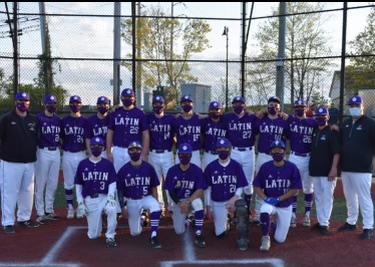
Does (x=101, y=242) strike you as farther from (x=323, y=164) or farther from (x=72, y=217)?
(x=323, y=164)

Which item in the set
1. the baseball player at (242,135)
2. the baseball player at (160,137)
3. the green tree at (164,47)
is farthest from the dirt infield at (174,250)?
the green tree at (164,47)

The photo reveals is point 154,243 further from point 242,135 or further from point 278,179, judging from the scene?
point 242,135

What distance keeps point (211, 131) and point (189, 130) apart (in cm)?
39

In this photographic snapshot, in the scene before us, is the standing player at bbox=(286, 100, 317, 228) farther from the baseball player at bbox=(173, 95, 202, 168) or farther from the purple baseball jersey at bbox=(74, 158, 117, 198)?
the purple baseball jersey at bbox=(74, 158, 117, 198)

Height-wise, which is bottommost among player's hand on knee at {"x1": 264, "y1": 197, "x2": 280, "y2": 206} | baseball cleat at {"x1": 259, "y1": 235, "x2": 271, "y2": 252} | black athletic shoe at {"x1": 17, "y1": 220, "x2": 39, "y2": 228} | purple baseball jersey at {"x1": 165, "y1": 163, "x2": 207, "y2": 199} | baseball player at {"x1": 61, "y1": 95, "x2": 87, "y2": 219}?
black athletic shoe at {"x1": 17, "y1": 220, "x2": 39, "y2": 228}

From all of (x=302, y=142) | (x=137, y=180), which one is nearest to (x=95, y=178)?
(x=137, y=180)

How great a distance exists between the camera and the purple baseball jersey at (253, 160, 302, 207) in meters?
6.24

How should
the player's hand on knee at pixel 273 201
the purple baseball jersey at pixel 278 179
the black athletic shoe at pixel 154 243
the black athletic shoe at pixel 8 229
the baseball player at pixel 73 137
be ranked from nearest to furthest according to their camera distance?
1. the black athletic shoe at pixel 154 243
2. the player's hand on knee at pixel 273 201
3. the purple baseball jersey at pixel 278 179
4. the black athletic shoe at pixel 8 229
5. the baseball player at pixel 73 137

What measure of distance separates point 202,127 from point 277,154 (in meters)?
1.66

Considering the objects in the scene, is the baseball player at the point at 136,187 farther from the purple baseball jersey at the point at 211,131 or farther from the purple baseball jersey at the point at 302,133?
the purple baseball jersey at the point at 302,133

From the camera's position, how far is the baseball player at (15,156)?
6742 mm

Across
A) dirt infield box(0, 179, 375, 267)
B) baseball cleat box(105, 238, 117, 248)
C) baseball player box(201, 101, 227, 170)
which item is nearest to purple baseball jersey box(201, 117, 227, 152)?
baseball player box(201, 101, 227, 170)

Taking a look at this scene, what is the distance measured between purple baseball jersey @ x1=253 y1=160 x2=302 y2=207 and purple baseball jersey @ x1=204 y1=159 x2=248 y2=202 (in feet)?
1.04

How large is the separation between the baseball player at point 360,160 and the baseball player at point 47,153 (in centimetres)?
486
